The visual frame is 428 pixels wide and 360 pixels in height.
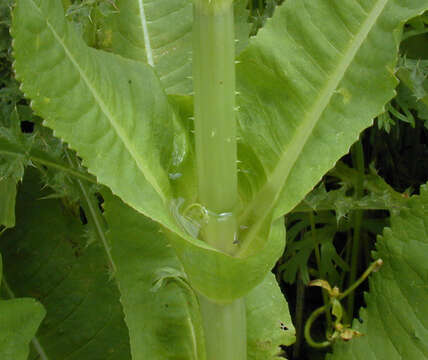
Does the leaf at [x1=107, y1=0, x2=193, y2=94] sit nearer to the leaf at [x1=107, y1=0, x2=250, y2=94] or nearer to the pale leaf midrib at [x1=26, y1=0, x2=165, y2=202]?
the leaf at [x1=107, y1=0, x2=250, y2=94]

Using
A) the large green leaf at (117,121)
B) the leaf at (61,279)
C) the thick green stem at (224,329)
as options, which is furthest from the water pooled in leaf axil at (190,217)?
the leaf at (61,279)

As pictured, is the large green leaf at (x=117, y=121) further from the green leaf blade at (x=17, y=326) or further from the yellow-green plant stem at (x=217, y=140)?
the green leaf blade at (x=17, y=326)

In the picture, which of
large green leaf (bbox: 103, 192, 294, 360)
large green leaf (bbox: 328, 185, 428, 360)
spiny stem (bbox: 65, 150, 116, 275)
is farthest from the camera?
spiny stem (bbox: 65, 150, 116, 275)

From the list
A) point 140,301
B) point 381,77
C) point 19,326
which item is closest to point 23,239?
point 19,326

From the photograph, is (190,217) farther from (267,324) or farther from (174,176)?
(267,324)

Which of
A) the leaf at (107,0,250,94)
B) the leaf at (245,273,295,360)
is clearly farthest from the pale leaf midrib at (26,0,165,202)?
the leaf at (245,273,295,360)

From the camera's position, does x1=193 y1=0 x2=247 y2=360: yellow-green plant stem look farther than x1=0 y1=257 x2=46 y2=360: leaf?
No
